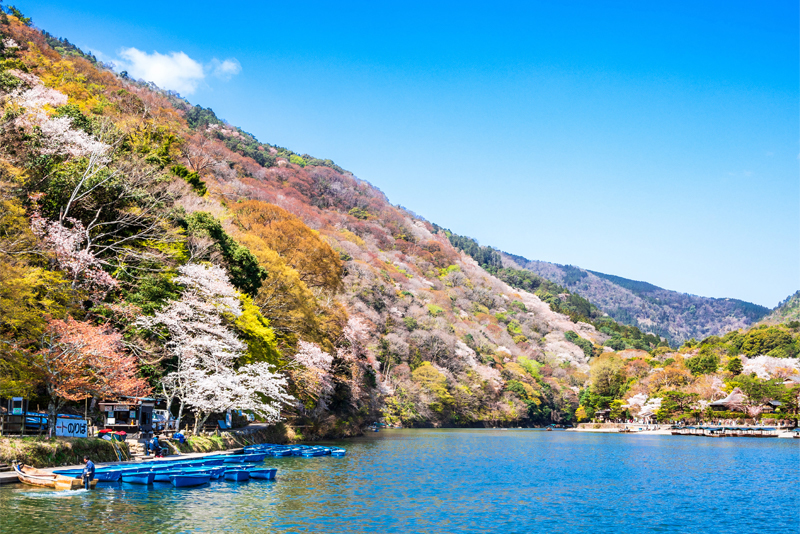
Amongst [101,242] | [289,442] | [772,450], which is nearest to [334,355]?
[289,442]

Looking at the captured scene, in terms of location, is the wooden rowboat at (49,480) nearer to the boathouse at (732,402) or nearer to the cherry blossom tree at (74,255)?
the cherry blossom tree at (74,255)

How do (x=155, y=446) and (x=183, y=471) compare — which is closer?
(x=183, y=471)

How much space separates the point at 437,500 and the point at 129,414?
67.8 ft

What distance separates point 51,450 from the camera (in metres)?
24.0

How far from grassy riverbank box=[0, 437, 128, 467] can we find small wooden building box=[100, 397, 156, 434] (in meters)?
4.08

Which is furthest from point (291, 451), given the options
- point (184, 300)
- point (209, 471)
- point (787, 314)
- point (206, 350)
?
point (787, 314)

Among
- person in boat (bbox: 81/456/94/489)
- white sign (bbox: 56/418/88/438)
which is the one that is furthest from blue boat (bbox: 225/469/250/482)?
white sign (bbox: 56/418/88/438)

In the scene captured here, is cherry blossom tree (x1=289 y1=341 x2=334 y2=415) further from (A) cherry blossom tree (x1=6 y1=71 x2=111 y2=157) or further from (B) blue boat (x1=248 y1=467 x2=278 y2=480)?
(A) cherry blossom tree (x1=6 y1=71 x2=111 y2=157)

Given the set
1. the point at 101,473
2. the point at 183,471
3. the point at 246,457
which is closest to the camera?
the point at 101,473

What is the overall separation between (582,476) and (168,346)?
25.7m

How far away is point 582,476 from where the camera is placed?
33906 mm

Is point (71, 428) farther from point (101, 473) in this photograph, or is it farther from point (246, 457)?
point (246, 457)

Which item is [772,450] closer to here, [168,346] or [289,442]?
[289,442]

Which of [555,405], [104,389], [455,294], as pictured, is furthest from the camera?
[455,294]
